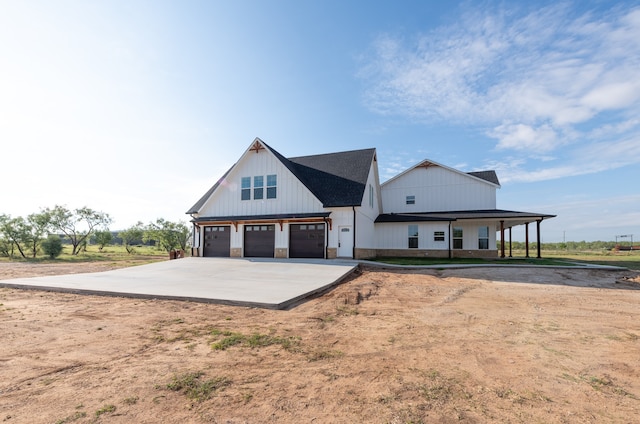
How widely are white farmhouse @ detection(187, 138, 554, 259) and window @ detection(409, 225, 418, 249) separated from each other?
7 cm

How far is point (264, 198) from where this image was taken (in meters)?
21.3

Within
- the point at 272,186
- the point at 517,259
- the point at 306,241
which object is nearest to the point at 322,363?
the point at 306,241

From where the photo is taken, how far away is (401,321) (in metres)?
6.75

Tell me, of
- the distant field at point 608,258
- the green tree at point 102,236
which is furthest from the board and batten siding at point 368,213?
the green tree at point 102,236

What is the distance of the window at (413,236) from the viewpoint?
22938mm

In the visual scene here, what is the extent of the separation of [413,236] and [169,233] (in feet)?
96.9

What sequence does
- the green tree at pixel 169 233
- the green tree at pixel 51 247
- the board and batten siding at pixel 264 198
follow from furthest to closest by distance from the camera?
the green tree at pixel 169 233, the green tree at pixel 51 247, the board and batten siding at pixel 264 198

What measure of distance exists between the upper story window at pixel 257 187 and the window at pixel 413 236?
33.6 ft

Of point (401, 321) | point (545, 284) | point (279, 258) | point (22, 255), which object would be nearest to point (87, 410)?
point (401, 321)

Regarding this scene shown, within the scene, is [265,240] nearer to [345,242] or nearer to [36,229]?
[345,242]

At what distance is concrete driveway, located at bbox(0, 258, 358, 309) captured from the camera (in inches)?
353

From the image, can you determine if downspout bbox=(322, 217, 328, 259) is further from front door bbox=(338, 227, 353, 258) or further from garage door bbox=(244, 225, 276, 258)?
garage door bbox=(244, 225, 276, 258)

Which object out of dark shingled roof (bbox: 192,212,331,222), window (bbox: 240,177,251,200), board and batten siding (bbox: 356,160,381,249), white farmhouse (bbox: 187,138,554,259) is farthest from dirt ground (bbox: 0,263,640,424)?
window (bbox: 240,177,251,200)

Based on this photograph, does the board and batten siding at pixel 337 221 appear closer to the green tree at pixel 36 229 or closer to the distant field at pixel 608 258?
the distant field at pixel 608 258
